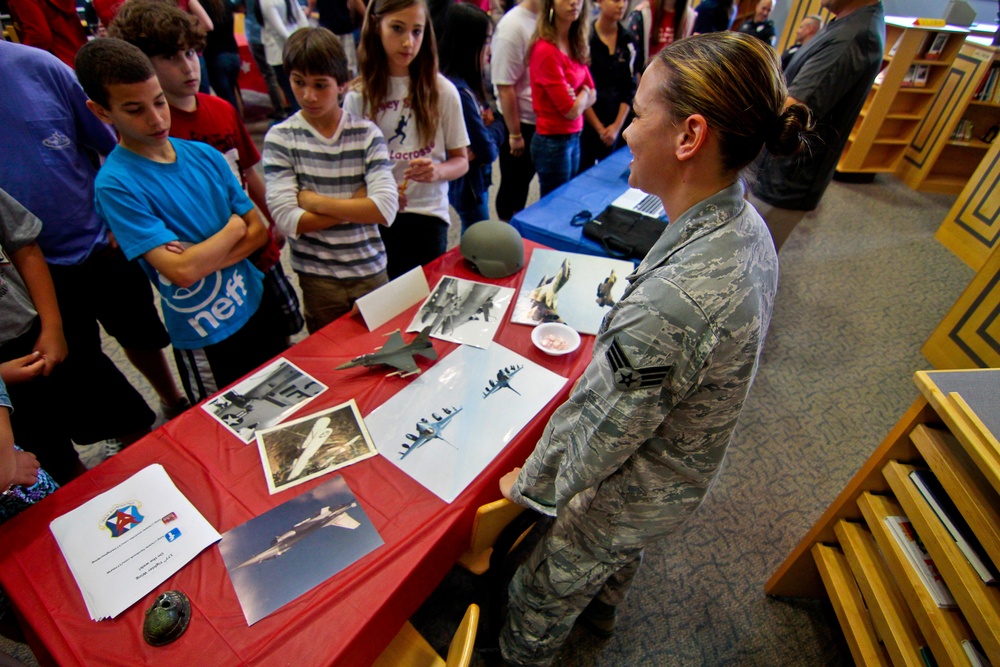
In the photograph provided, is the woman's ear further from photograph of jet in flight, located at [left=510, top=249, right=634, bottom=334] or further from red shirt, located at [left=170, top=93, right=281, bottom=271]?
red shirt, located at [left=170, top=93, right=281, bottom=271]

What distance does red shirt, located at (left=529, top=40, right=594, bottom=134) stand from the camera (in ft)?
7.70

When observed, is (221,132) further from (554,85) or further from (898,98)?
(898,98)

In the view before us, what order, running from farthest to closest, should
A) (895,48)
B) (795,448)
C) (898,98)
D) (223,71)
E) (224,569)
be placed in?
(898,98) < (223,71) < (895,48) < (795,448) < (224,569)

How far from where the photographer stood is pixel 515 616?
1254 mm

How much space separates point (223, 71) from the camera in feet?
13.0

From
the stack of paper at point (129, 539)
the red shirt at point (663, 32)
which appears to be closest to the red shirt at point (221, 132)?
the stack of paper at point (129, 539)

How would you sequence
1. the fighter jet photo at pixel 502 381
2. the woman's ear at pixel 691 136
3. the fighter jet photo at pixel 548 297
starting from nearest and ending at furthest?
the woman's ear at pixel 691 136 → the fighter jet photo at pixel 502 381 → the fighter jet photo at pixel 548 297

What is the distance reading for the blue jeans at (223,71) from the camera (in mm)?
3881

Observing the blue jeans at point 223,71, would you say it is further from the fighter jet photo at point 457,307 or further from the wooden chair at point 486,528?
the wooden chair at point 486,528

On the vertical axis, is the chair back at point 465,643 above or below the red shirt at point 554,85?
below

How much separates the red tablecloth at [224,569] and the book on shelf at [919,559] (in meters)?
0.88

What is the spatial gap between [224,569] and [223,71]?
14.4 feet

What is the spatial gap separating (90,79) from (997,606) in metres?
2.31

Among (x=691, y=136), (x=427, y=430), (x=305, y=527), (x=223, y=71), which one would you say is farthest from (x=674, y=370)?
(x=223, y=71)
